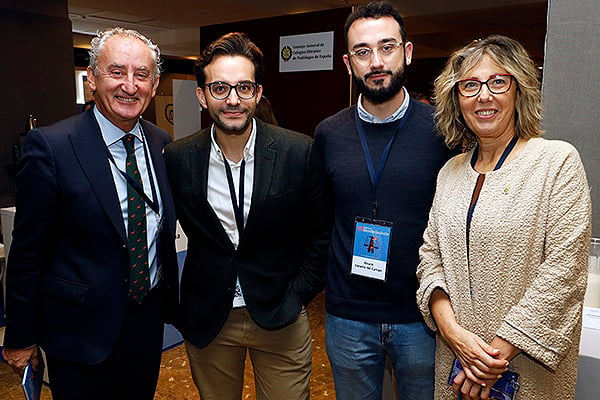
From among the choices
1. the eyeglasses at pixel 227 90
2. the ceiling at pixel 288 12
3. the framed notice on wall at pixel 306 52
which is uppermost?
the ceiling at pixel 288 12

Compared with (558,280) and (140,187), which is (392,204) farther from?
(140,187)

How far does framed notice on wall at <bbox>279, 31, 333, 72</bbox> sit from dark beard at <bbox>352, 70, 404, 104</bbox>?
3.40 metres

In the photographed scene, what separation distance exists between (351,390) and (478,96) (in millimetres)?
1058

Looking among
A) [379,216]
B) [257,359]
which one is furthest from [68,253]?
[379,216]

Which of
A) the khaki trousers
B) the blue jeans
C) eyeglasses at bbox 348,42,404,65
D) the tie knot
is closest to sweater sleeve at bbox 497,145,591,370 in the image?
the blue jeans

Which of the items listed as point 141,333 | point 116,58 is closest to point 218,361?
point 141,333

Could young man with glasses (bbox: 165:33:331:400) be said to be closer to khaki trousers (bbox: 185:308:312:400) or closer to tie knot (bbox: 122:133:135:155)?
khaki trousers (bbox: 185:308:312:400)

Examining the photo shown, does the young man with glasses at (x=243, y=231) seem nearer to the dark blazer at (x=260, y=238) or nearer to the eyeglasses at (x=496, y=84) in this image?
the dark blazer at (x=260, y=238)

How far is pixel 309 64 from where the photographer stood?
517 cm

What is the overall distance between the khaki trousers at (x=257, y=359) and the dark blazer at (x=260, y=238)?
0.22 feet

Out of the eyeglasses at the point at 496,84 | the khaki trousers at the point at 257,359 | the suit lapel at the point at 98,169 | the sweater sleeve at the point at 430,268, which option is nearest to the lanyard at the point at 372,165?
the sweater sleeve at the point at 430,268

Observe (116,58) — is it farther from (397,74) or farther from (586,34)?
(586,34)

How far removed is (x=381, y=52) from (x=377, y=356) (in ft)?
3.40

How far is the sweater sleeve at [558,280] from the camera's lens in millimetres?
1228
